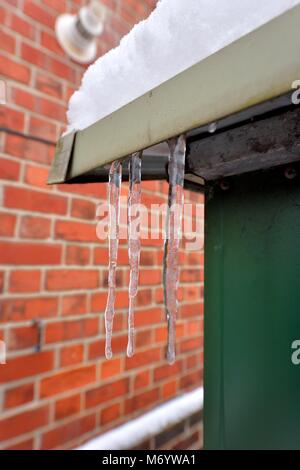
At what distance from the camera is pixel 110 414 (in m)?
1.28

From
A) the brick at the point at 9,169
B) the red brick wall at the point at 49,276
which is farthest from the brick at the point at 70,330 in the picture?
the brick at the point at 9,169

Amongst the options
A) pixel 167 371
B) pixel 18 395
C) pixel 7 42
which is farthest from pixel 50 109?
pixel 167 371

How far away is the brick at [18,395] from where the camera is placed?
101 cm

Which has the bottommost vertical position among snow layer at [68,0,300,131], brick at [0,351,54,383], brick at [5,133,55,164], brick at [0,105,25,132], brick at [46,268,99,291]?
brick at [0,351,54,383]

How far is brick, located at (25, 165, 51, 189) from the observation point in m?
1.09

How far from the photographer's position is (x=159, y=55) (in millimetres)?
477

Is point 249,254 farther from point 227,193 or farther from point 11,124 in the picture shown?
point 11,124

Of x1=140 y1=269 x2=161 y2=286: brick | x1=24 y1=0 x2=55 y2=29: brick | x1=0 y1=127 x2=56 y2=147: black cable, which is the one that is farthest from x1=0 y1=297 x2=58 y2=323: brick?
x1=24 y1=0 x2=55 y2=29: brick

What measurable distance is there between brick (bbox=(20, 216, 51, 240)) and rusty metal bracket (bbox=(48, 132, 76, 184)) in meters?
0.49

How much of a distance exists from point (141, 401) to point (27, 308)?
63cm

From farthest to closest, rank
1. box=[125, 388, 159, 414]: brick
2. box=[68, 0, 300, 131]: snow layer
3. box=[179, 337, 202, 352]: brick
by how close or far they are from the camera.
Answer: box=[179, 337, 202, 352]: brick, box=[125, 388, 159, 414]: brick, box=[68, 0, 300, 131]: snow layer

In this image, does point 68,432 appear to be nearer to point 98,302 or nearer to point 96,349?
point 96,349

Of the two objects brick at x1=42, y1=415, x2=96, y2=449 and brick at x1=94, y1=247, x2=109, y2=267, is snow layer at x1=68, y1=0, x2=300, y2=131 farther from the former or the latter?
brick at x1=42, y1=415, x2=96, y2=449
